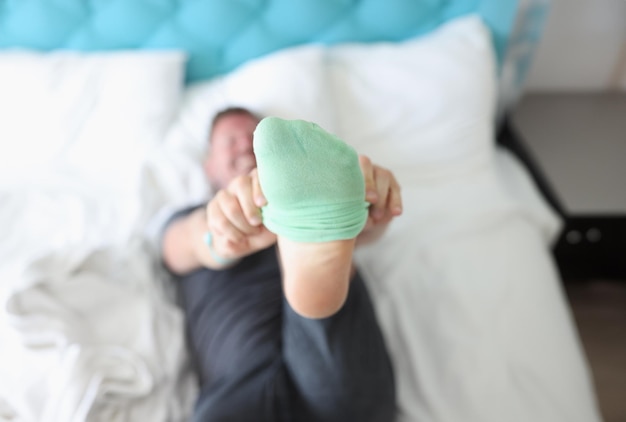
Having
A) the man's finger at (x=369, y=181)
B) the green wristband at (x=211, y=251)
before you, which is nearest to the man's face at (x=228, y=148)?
the green wristband at (x=211, y=251)

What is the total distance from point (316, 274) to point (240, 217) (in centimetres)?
12

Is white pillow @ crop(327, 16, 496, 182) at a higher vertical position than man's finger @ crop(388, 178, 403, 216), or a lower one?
lower

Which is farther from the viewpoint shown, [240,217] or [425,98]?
[425,98]

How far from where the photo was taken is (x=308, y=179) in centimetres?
49

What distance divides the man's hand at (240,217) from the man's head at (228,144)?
0.12m

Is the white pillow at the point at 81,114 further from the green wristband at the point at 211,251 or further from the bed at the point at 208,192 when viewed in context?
the green wristband at the point at 211,251

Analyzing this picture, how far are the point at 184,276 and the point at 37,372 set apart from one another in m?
0.31

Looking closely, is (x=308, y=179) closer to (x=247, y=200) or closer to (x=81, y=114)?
(x=247, y=200)

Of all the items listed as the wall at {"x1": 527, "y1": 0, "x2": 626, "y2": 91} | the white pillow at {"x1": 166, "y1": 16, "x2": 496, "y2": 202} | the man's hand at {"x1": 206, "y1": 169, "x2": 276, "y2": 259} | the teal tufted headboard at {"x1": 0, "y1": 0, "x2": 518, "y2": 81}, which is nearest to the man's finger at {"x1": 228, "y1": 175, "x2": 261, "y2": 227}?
the man's hand at {"x1": 206, "y1": 169, "x2": 276, "y2": 259}

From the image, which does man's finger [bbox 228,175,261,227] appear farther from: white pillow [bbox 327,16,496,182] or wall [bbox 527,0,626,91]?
wall [bbox 527,0,626,91]

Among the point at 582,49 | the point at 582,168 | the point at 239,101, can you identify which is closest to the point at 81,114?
the point at 239,101

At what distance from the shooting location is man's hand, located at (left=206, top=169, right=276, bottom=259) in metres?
0.58

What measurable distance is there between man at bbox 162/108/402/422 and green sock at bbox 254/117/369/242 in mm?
16

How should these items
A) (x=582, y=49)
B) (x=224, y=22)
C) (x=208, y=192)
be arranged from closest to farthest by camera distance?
1. (x=208, y=192)
2. (x=224, y=22)
3. (x=582, y=49)
